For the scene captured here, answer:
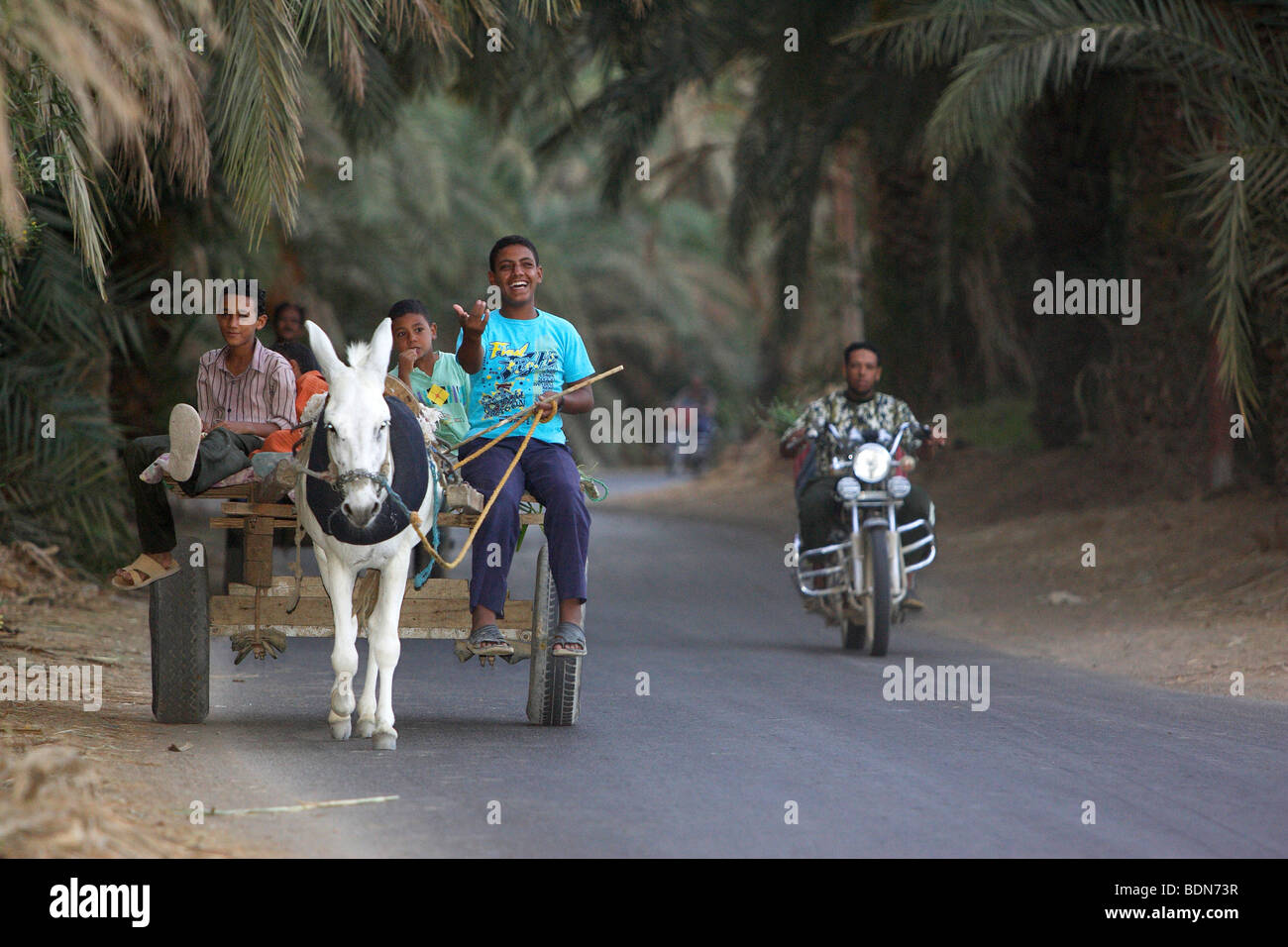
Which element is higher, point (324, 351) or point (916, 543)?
point (324, 351)

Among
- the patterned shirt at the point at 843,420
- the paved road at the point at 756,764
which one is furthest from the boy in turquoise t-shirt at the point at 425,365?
the patterned shirt at the point at 843,420

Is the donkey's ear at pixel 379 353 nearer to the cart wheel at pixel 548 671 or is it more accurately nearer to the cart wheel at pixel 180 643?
the cart wheel at pixel 548 671

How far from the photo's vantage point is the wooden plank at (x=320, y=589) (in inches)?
311

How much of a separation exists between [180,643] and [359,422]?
1.69m

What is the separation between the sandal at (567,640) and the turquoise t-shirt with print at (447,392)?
47.3 inches

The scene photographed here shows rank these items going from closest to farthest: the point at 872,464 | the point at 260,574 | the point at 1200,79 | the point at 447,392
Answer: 1. the point at 260,574
2. the point at 447,392
3. the point at 872,464
4. the point at 1200,79

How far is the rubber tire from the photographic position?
11141 millimetres

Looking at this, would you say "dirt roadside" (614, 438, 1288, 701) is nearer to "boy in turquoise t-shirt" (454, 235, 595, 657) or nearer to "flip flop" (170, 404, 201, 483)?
"boy in turquoise t-shirt" (454, 235, 595, 657)

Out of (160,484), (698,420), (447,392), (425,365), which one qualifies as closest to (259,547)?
(160,484)

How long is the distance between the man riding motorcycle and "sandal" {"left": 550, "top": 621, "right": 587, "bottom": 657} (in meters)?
4.43

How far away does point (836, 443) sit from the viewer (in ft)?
A: 38.7

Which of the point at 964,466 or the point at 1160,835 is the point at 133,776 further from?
the point at 964,466

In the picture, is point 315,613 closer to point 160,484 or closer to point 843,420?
point 160,484
